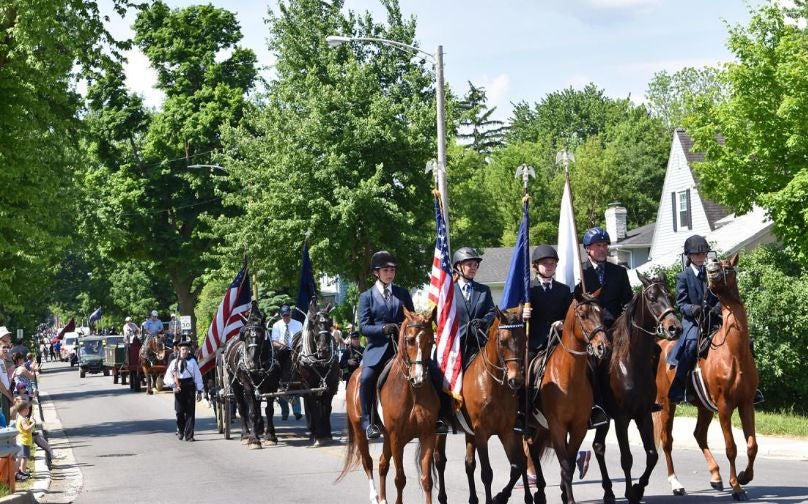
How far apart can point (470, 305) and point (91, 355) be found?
53304 mm

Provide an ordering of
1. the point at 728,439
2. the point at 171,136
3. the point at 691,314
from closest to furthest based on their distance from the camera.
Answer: the point at 728,439 < the point at 691,314 < the point at 171,136

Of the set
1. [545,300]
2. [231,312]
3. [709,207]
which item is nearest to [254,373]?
[231,312]

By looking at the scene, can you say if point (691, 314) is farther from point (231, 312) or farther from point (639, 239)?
point (639, 239)

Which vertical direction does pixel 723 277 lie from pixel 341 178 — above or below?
below

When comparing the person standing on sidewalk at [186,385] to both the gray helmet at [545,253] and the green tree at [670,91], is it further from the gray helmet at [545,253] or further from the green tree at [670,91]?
the green tree at [670,91]

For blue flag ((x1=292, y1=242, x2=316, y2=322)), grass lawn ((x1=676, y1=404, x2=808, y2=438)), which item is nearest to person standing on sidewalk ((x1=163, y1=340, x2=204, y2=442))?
blue flag ((x1=292, y1=242, x2=316, y2=322))

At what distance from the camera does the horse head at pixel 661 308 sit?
11656mm

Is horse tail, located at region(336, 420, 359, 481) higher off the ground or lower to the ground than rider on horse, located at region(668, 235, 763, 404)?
lower

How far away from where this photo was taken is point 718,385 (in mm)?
12883

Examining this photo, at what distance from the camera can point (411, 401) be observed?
11.8 m

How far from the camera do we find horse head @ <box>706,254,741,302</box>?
12359mm

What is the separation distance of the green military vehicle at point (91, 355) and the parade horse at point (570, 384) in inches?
2104

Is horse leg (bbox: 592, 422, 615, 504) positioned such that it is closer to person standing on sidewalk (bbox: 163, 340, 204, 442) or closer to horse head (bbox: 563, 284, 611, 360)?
horse head (bbox: 563, 284, 611, 360)

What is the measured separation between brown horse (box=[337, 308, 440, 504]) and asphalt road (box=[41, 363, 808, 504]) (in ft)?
5.78
